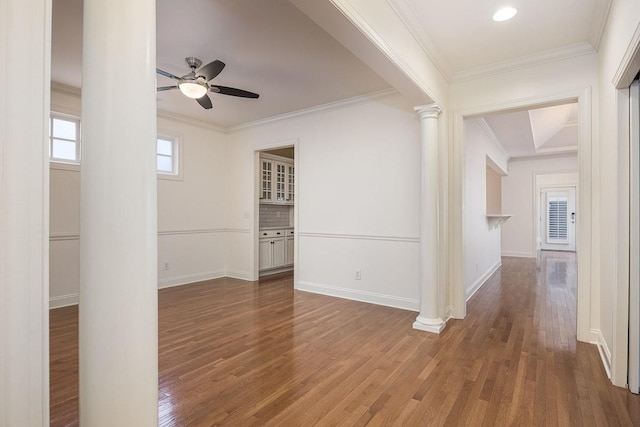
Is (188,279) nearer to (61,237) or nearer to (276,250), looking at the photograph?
(276,250)

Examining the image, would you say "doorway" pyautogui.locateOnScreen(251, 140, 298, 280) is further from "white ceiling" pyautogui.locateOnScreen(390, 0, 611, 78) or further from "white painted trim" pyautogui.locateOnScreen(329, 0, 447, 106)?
"white ceiling" pyautogui.locateOnScreen(390, 0, 611, 78)

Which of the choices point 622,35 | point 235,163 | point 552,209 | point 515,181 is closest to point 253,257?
point 235,163

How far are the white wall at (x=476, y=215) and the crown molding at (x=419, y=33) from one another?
3.43ft

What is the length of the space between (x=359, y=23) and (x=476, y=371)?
2568 mm

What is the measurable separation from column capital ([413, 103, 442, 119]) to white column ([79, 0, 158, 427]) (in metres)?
2.96

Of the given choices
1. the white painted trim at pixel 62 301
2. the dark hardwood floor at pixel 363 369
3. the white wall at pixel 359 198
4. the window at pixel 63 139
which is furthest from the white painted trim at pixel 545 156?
the white painted trim at pixel 62 301

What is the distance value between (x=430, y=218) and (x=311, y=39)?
2071mm

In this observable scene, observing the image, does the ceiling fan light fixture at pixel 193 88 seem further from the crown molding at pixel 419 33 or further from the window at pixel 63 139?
the window at pixel 63 139

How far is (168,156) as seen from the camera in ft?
17.5

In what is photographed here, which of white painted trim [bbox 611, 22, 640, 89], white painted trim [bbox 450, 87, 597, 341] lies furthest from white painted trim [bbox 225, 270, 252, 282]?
white painted trim [bbox 611, 22, 640, 89]

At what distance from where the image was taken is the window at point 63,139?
163 inches

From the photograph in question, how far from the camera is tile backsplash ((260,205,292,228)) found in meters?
6.52

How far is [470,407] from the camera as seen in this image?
2.02 m

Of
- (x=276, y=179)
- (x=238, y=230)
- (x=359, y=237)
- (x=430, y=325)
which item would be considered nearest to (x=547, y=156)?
(x=359, y=237)
